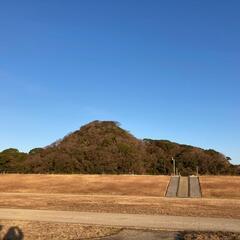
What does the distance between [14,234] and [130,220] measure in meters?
4.51

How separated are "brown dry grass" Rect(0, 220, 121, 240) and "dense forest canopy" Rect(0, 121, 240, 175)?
6819cm

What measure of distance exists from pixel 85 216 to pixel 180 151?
3288 inches

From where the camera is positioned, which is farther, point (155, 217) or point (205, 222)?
point (155, 217)

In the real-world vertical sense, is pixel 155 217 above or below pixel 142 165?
below

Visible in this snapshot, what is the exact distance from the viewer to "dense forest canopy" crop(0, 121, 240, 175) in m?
85.7

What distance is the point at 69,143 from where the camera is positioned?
9794 cm

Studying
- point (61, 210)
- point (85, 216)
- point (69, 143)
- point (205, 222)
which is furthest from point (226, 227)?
point (69, 143)

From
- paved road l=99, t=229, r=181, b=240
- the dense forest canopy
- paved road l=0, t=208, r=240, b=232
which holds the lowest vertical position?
paved road l=99, t=229, r=181, b=240

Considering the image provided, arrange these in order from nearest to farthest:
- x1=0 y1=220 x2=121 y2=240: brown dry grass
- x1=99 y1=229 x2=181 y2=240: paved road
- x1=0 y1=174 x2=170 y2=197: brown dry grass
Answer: x1=99 y1=229 x2=181 y2=240: paved road → x1=0 y1=220 x2=121 y2=240: brown dry grass → x1=0 y1=174 x2=170 y2=197: brown dry grass

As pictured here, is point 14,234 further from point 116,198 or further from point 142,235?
point 116,198

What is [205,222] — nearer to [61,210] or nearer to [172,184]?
[61,210]

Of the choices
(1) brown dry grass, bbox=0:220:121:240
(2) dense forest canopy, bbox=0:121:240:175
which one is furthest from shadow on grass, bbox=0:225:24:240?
(2) dense forest canopy, bbox=0:121:240:175

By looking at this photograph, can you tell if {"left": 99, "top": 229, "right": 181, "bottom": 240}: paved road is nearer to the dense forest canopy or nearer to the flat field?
the flat field

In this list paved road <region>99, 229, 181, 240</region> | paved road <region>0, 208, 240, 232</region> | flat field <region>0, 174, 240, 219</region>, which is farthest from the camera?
flat field <region>0, 174, 240, 219</region>
